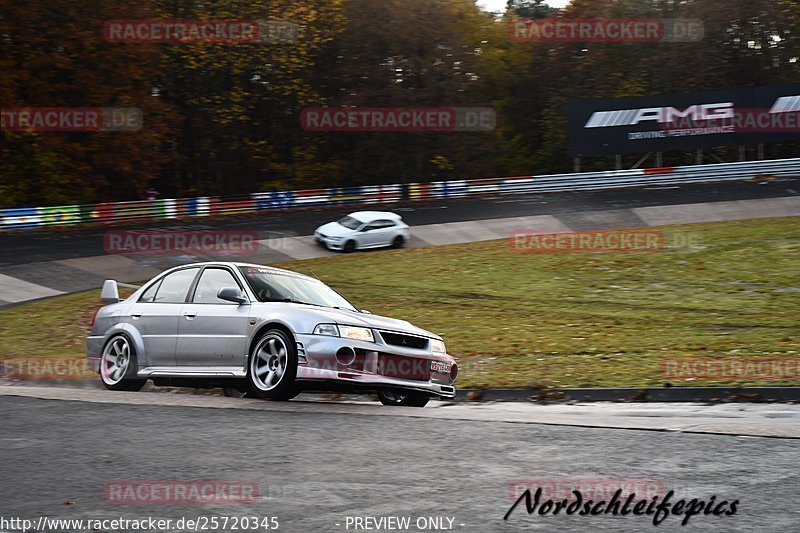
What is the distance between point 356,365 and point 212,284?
2202 mm

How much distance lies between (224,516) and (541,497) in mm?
1680

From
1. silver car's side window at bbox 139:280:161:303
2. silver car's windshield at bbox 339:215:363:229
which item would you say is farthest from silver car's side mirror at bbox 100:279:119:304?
silver car's windshield at bbox 339:215:363:229

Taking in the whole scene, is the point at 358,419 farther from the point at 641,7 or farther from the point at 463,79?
the point at 641,7

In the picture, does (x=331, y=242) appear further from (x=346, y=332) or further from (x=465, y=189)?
(x=346, y=332)

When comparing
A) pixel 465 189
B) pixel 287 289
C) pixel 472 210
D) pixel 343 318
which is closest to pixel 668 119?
pixel 465 189

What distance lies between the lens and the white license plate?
403 inches

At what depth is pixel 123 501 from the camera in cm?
555

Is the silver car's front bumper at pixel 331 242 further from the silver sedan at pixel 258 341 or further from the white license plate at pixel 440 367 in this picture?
the white license plate at pixel 440 367

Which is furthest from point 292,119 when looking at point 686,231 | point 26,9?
point 686,231

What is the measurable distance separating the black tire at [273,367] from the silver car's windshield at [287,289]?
0.66 meters

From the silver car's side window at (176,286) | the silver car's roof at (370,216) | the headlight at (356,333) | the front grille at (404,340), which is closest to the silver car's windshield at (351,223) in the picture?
the silver car's roof at (370,216)

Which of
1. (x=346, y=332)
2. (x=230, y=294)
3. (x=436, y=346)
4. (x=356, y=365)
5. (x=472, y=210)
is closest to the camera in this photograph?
(x=356, y=365)

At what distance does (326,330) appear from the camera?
9.66 m

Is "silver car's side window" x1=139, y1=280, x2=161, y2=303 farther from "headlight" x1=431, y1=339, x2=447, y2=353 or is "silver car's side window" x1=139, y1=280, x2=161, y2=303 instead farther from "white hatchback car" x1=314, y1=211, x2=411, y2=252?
"white hatchback car" x1=314, y1=211, x2=411, y2=252
